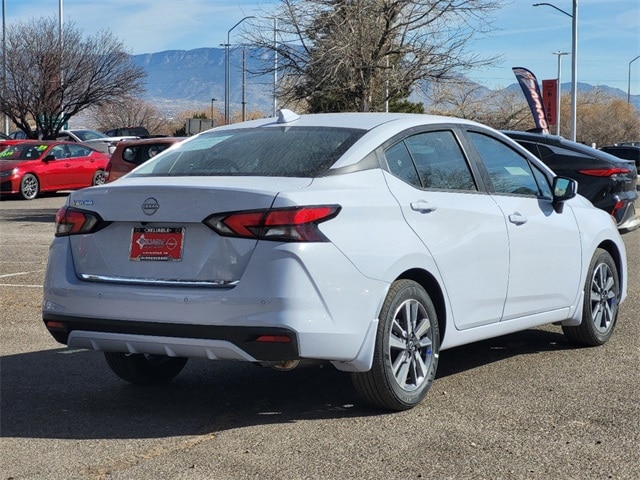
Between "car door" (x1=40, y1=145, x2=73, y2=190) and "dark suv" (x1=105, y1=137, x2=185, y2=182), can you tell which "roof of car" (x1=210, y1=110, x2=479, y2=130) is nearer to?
"dark suv" (x1=105, y1=137, x2=185, y2=182)

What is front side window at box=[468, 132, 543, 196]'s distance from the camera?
22.8ft

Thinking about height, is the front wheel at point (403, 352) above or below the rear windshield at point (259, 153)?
below

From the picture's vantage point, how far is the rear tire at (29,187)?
26441mm

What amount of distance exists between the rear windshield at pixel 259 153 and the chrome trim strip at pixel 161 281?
75 centimetres

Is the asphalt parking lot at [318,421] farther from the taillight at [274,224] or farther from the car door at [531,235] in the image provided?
the taillight at [274,224]

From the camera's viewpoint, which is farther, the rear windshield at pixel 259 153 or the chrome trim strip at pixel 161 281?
the rear windshield at pixel 259 153

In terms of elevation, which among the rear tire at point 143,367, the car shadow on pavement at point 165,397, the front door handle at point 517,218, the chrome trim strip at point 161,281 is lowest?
the car shadow on pavement at point 165,397

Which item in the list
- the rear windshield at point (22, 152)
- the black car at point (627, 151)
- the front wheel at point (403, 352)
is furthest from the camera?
the black car at point (627, 151)

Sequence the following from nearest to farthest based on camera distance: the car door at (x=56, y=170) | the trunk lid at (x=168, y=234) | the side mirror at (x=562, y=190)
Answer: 1. the trunk lid at (x=168, y=234)
2. the side mirror at (x=562, y=190)
3. the car door at (x=56, y=170)

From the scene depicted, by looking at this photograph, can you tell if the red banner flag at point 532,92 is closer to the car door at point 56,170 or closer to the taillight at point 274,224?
the car door at point 56,170

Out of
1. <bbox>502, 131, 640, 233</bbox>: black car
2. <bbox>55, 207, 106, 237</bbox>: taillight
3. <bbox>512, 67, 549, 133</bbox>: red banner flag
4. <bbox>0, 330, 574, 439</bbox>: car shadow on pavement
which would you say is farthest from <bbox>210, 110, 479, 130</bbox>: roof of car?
<bbox>512, 67, 549, 133</bbox>: red banner flag

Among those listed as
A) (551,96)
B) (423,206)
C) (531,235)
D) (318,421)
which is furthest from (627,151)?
(318,421)

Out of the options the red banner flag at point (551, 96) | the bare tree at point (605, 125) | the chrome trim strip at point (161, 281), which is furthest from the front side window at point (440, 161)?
the bare tree at point (605, 125)

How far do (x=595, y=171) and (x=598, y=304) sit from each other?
5116mm
